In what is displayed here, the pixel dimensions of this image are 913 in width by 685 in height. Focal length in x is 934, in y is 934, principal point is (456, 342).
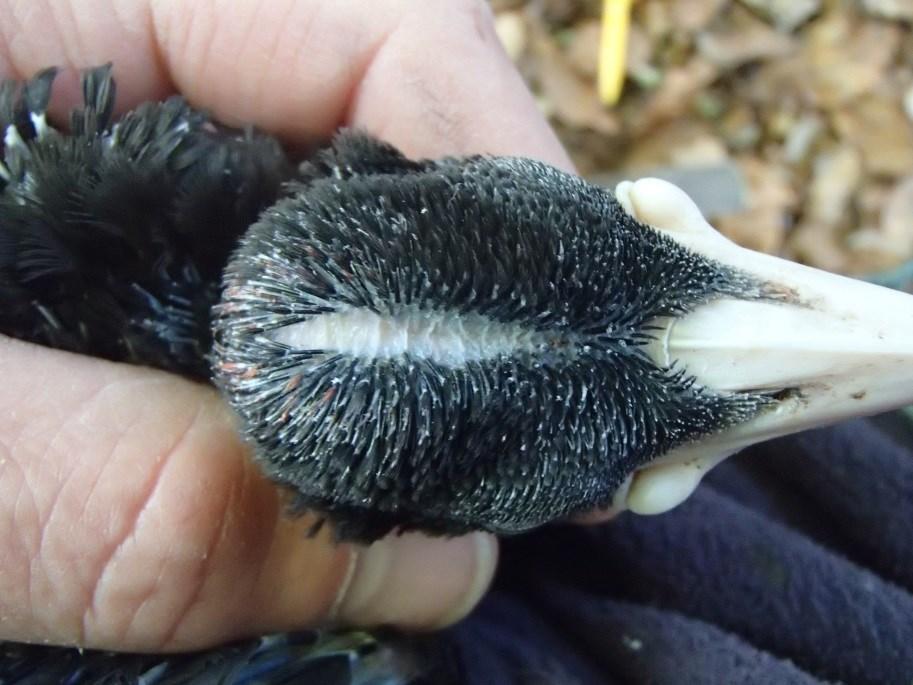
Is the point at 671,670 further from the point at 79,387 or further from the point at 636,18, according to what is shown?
the point at 636,18

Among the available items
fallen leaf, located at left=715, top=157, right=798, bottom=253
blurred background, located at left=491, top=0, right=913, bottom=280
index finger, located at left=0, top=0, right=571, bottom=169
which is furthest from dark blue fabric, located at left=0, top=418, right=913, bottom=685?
blurred background, located at left=491, top=0, right=913, bottom=280

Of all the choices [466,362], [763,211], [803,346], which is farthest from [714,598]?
[763,211]

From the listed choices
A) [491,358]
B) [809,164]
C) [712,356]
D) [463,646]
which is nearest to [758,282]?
[712,356]

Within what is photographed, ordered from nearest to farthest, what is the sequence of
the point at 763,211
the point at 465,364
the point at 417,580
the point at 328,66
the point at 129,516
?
the point at 465,364
the point at 129,516
the point at 417,580
the point at 328,66
the point at 763,211

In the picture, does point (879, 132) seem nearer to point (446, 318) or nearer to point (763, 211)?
point (763, 211)

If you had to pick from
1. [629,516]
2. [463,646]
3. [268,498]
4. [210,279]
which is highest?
[210,279]

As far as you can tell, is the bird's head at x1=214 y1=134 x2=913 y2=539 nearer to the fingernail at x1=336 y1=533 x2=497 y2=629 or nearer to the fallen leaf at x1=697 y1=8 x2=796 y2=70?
the fingernail at x1=336 y1=533 x2=497 y2=629

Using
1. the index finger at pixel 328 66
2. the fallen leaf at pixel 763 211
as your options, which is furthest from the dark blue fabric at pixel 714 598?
the fallen leaf at pixel 763 211
